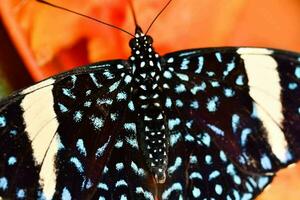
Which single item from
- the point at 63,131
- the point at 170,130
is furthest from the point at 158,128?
the point at 63,131

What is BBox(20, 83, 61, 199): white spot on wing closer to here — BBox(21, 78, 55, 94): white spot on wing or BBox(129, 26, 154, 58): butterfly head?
BBox(21, 78, 55, 94): white spot on wing

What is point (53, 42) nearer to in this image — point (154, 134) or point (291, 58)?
point (154, 134)

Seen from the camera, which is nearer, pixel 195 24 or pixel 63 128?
pixel 63 128

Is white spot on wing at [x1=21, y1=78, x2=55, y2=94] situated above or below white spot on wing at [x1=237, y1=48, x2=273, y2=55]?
above

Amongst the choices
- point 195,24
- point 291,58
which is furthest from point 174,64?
point 195,24

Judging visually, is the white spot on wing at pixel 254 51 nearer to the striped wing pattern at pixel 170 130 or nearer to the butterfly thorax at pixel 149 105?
the striped wing pattern at pixel 170 130

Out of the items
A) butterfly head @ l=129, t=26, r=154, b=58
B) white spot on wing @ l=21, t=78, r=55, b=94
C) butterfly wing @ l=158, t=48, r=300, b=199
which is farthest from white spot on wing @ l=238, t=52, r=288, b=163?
white spot on wing @ l=21, t=78, r=55, b=94

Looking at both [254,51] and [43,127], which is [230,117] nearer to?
[254,51]
